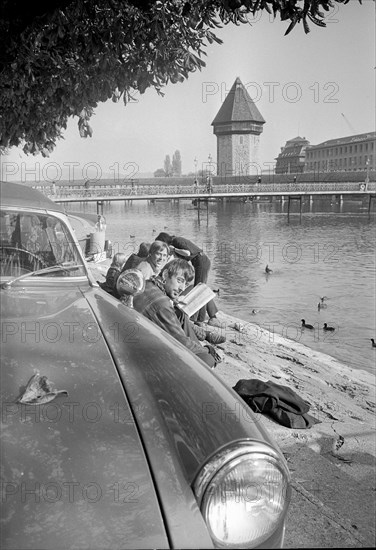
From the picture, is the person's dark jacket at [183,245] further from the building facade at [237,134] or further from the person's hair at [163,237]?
the building facade at [237,134]

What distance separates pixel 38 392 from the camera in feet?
6.49

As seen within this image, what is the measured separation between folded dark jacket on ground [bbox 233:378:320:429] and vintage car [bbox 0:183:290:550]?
1.83 meters

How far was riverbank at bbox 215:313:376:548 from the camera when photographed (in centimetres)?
266

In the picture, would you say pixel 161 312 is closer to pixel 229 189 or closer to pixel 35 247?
pixel 35 247

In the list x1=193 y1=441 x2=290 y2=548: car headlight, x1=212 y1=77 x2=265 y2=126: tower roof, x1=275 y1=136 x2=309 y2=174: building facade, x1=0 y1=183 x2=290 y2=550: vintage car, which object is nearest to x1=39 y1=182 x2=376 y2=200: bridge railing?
x1=212 y1=77 x2=265 y2=126: tower roof

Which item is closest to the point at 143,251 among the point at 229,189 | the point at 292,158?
the point at 229,189

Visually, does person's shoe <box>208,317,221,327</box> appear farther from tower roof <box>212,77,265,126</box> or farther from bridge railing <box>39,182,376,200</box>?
tower roof <box>212,77,265,126</box>

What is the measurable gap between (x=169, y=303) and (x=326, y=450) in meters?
1.70

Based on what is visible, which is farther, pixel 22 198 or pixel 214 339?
pixel 214 339

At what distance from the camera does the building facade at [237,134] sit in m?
109

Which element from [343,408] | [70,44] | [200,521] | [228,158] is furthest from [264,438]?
[228,158]

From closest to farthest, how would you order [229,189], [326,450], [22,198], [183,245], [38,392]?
[38,392] → [22,198] → [326,450] → [183,245] → [229,189]

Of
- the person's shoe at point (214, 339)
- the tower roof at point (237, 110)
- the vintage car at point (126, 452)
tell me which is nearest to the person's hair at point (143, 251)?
the person's shoe at point (214, 339)

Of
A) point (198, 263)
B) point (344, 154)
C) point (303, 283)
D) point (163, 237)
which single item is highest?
point (344, 154)
